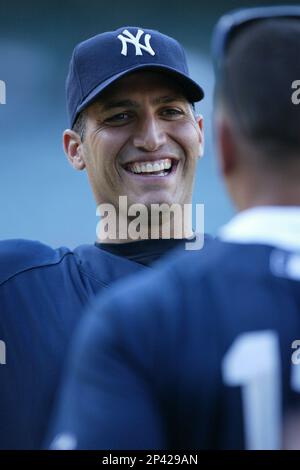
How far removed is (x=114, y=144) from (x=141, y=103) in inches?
5.1

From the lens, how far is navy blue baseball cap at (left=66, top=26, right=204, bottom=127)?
212 cm

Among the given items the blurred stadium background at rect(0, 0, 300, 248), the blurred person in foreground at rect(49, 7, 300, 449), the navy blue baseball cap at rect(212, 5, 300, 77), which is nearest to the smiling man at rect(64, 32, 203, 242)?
the navy blue baseball cap at rect(212, 5, 300, 77)

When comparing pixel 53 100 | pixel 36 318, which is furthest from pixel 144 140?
pixel 53 100

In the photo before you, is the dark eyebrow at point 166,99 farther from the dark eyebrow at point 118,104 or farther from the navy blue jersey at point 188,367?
the navy blue jersey at point 188,367

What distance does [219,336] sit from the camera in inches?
39.8

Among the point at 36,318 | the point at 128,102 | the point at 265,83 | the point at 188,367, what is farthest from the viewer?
the point at 128,102

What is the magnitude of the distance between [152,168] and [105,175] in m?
0.13

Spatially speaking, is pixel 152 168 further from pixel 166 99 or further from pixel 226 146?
pixel 226 146

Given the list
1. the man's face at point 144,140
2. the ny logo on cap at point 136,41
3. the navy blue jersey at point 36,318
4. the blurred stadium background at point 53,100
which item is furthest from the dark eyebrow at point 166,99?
the blurred stadium background at point 53,100

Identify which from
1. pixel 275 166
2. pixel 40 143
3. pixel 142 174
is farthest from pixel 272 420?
pixel 40 143

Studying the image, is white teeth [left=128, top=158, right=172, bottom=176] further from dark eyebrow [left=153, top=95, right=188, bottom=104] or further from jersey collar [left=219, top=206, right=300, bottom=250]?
jersey collar [left=219, top=206, right=300, bottom=250]

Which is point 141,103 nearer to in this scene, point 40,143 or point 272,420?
point 272,420

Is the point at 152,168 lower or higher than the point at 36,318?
higher

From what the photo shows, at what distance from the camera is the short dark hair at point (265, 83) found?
3.56ft
